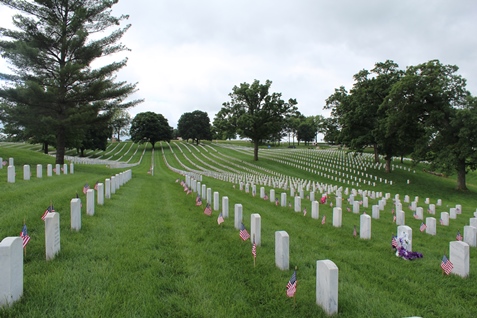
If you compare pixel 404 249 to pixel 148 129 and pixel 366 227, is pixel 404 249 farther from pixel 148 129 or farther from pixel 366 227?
pixel 148 129

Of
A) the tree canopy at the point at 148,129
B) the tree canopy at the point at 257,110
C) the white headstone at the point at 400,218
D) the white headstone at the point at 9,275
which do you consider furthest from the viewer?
the tree canopy at the point at 148,129

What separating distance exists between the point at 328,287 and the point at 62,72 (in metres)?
20.2

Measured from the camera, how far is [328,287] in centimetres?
315

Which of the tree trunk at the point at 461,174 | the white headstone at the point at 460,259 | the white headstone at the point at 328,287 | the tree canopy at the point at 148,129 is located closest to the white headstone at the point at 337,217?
the white headstone at the point at 460,259

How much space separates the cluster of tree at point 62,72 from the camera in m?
18.1

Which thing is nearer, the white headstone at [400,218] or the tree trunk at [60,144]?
the white headstone at [400,218]

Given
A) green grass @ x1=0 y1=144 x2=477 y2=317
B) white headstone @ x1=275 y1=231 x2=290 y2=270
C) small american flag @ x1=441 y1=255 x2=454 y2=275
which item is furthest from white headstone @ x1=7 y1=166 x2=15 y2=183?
small american flag @ x1=441 y1=255 x2=454 y2=275

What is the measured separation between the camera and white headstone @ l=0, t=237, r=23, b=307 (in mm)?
2959

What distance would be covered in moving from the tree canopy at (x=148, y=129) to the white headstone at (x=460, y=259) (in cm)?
8042

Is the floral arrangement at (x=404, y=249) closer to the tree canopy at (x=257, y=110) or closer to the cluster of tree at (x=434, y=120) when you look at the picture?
the cluster of tree at (x=434, y=120)

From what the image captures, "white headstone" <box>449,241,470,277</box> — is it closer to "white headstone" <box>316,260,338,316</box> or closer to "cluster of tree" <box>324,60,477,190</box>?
"white headstone" <box>316,260,338,316</box>

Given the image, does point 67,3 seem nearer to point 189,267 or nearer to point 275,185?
point 275,185

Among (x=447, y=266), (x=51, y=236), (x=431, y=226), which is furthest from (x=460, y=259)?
(x=51, y=236)

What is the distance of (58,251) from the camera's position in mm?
4293
